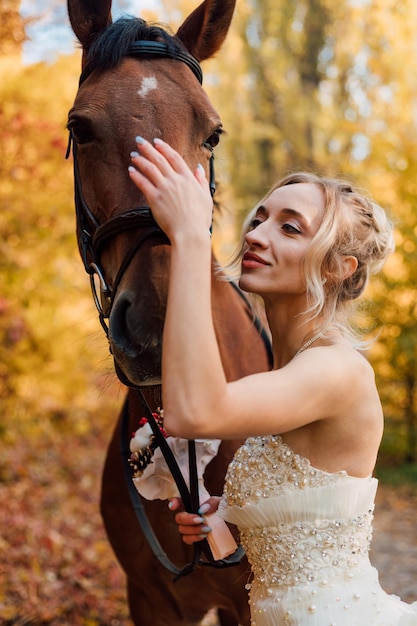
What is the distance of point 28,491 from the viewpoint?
725 centimetres

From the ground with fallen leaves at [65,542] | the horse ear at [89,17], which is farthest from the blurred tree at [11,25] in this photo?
the ground with fallen leaves at [65,542]

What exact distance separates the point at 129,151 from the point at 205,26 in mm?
910

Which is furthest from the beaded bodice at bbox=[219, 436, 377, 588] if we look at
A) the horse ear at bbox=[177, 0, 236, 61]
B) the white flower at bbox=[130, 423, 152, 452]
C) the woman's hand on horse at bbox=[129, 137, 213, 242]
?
the horse ear at bbox=[177, 0, 236, 61]

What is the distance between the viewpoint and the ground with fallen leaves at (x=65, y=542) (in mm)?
4707

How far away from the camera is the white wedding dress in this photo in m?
1.54

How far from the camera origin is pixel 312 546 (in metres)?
1.57

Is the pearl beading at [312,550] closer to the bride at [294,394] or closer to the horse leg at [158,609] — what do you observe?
the bride at [294,394]

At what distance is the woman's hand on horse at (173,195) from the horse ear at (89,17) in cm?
125

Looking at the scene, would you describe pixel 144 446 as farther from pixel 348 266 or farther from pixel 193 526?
pixel 348 266

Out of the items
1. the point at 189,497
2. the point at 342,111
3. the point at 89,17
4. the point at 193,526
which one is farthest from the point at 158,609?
the point at 342,111

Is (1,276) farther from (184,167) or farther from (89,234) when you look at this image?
(184,167)

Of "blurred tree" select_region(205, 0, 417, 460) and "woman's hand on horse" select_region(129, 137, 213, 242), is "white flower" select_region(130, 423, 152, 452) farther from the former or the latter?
"blurred tree" select_region(205, 0, 417, 460)

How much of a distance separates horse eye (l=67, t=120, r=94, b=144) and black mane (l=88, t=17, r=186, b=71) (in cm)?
22

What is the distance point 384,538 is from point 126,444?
5.18 meters
